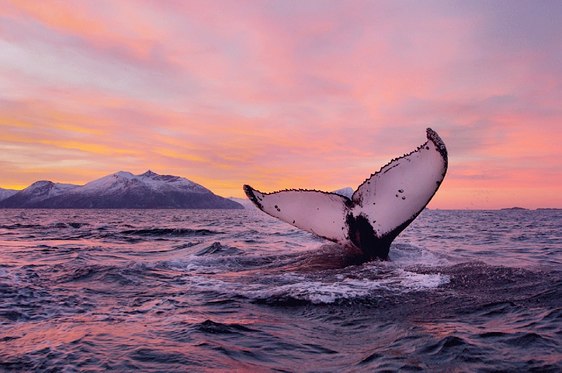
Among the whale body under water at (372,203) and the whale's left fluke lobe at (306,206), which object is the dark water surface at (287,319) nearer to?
the whale body under water at (372,203)

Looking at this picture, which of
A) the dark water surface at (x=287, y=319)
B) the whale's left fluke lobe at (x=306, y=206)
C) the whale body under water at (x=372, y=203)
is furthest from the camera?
the whale's left fluke lobe at (x=306, y=206)

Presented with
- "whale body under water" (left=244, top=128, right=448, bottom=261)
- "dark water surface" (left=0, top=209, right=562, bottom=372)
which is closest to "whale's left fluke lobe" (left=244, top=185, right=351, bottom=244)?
"whale body under water" (left=244, top=128, right=448, bottom=261)

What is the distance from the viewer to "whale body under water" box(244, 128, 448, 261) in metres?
5.80

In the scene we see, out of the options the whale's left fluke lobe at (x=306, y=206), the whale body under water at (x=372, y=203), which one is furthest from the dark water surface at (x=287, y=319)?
the whale's left fluke lobe at (x=306, y=206)

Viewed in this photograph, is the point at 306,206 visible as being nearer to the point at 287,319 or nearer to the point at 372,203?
the point at 372,203

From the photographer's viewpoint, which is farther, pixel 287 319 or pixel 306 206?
pixel 306 206

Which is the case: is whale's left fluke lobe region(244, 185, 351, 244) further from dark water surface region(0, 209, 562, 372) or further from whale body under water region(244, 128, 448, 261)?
dark water surface region(0, 209, 562, 372)

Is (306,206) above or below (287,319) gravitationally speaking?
above

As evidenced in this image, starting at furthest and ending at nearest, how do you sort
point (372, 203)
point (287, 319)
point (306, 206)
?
point (306, 206) < point (372, 203) < point (287, 319)

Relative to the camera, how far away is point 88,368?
137 inches

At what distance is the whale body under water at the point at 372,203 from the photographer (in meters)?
5.80

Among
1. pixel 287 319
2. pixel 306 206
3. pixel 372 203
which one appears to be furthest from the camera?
pixel 306 206

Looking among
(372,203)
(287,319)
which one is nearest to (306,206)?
(372,203)

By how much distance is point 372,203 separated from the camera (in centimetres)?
638
